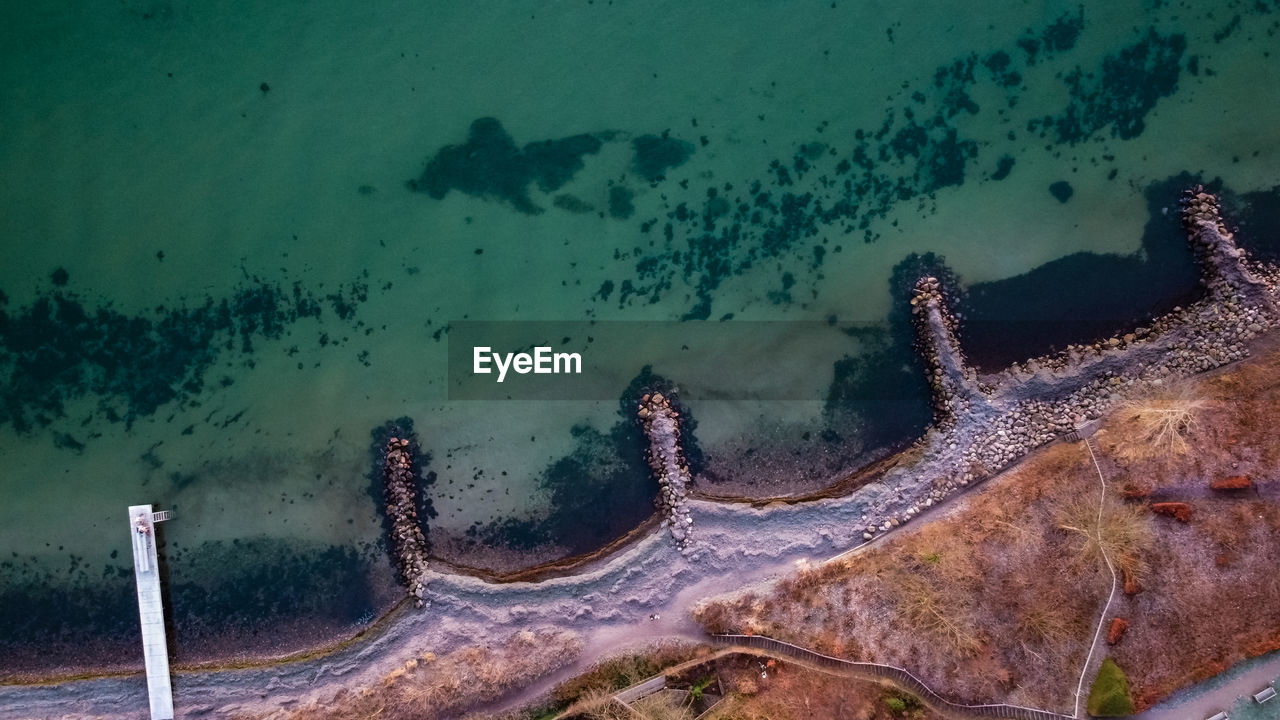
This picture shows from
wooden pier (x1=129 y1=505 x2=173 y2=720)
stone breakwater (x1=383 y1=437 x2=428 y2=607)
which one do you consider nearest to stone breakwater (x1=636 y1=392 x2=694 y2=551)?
stone breakwater (x1=383 y1=437 x2=428 y2=607)

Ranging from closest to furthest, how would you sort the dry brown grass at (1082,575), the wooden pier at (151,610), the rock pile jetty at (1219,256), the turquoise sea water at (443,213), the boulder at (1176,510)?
the dry brown grass at (1082,575) → the boulder at (1176,510) → the wooden pier at (151,610) → the rock pile jetty at (1219,256) → the turquoise sea water at (443,213)

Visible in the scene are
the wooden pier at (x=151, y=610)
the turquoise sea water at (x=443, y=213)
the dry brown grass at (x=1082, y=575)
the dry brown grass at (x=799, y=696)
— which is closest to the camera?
the dry brown grass at (x=1082, y=575)

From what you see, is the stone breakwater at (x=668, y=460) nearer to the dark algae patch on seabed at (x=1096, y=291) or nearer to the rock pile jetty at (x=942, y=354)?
the rock pile jetty at (x=942, y=354)

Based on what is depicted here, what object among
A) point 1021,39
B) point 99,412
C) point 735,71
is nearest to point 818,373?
point 735,71

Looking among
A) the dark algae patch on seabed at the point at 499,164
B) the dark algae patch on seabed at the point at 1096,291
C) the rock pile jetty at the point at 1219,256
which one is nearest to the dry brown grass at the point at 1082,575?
the rock pile jetty at the point at 1219,256

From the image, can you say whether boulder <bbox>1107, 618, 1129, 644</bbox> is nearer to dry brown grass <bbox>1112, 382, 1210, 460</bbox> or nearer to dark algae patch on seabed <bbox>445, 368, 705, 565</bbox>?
dry brown grass <bbox>1112, 382, 1210, 460</bbox>

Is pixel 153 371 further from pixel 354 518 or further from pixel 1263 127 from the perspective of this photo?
pixel 1263 127
